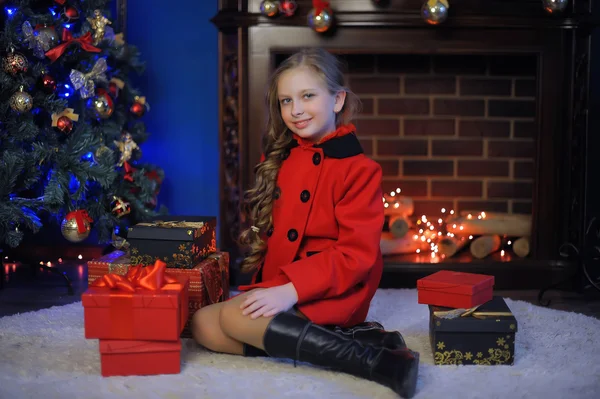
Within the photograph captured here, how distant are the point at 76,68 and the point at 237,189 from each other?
936 mm

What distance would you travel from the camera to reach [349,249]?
202 centimetres

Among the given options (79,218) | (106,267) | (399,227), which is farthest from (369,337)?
(79,218)

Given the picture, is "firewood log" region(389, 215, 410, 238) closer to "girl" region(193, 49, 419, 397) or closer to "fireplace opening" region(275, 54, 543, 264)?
"fireplace opening" region(275, 54, 543, 264)

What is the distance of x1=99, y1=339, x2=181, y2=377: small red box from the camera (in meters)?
1.89

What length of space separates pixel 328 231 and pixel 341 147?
27 centimetres

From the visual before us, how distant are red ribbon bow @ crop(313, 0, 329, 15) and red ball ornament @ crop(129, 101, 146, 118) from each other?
1.00m

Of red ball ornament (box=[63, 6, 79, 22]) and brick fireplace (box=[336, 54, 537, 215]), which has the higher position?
red ball ornament (box=[63, 6, 79, 22])

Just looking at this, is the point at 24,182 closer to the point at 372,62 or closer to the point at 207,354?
the point at 207,354

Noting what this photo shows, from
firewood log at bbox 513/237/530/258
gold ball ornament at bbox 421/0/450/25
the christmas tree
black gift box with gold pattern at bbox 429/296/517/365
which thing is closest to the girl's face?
black gift box with gold pattern at bbox 429/296/517/365

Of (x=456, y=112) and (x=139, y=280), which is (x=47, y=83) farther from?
(x=456, y=112)

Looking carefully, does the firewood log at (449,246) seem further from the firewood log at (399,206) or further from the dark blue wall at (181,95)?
the dark blue wall at (181,95)

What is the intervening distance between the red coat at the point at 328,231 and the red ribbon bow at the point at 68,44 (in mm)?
1345

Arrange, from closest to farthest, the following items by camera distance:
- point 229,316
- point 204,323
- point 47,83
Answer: point 229,316 → point 204,323 → point 47,83

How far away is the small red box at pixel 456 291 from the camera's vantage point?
2.08 meters
